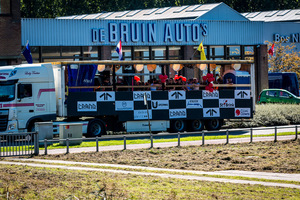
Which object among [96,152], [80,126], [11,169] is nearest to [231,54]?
[80,126]

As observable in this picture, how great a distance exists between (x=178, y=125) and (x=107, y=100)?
4.18 m

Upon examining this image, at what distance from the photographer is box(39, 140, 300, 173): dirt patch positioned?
17372 millimetres

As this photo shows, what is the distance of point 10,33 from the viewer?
3497 cm

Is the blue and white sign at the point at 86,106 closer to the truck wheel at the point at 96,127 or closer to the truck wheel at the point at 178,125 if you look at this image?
the truck wheel at the point at 96,127

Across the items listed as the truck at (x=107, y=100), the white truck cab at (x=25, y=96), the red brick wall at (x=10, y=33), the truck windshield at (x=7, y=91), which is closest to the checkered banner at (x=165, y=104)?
the truck at (x=107, y=100)

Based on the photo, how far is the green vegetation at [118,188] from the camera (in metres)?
12.4

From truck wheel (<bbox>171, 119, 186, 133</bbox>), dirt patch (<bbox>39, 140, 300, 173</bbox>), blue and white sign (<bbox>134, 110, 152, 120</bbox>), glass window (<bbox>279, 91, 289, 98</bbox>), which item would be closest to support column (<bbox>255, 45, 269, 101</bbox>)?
glass window (<bbox>279, 91, 289, 98</bbox>)

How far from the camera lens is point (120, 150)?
22000 millimetres

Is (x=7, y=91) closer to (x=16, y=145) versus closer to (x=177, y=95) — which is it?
(x=16, y=145)

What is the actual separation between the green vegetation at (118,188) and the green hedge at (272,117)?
1968 centimetres

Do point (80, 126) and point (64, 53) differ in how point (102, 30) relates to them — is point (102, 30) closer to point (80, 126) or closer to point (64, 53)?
point (64, 53)

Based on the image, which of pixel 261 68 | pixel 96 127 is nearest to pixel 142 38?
pixel 261 68

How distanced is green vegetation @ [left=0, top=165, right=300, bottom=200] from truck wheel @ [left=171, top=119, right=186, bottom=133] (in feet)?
46.7

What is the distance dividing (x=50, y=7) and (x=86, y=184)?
73.1 meters
